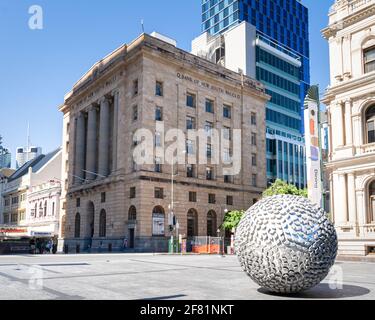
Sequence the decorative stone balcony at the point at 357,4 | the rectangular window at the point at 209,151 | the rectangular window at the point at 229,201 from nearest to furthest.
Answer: the decorative stone balcony at the point at 357,4, the rectangular window at the point at 209,151, the rectangular window at the point at 229,201

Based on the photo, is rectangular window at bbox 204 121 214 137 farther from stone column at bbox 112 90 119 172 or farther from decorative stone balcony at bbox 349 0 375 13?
decorative stone balcony at bbox 349 0 375 13

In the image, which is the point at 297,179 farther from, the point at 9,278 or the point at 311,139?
the point at 9,278

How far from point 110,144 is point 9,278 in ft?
150

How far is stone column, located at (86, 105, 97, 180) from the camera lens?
204ft

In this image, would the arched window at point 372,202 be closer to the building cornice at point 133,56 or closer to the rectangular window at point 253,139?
the building cornice at point 133,56

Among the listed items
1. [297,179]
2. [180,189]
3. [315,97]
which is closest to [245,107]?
[180,189]

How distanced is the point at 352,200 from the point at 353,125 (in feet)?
17.1

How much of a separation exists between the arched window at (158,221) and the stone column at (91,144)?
1469 centimetres

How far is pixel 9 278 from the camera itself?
14.8 metres

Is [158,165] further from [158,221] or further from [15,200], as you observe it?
[15,200]

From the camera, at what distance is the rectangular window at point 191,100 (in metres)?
58.8

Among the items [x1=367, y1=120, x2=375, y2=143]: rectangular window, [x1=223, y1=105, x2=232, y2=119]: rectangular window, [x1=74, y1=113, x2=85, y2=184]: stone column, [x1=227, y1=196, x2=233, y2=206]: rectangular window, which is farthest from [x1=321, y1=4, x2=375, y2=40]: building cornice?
[x1=74, y1=113, x2=85, y2=184]: stone column

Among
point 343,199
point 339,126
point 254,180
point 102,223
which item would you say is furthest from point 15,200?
point 343,199

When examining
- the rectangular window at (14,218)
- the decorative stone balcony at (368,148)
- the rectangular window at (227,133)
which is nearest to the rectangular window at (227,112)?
the rectangular window at (227,133)
